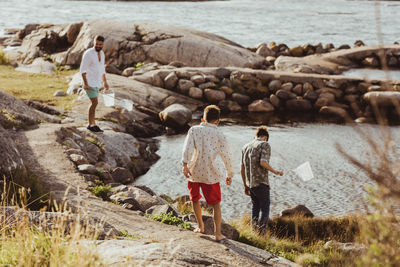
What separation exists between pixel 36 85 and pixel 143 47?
667 centimetres

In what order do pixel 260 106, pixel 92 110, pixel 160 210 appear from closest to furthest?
1. pixel 160 210
2. pixel 92 110
3. pixel 260 106

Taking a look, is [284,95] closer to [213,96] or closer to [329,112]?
[329,112]

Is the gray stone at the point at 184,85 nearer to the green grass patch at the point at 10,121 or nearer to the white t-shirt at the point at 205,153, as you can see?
the green grass patch at the point at 10,121

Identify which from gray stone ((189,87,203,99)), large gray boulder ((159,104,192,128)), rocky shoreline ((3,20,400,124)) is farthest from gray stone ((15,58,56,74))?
large gray boulder ((159,104,192,128))

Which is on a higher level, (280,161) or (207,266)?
(207,266)

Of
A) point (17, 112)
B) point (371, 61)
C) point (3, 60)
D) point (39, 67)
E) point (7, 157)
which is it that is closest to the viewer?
point (7, 157)

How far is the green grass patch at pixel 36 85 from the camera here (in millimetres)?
16406

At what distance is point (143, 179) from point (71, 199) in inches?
207

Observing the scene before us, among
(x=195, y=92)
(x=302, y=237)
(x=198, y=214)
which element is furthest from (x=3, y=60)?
(x=198, y=214)

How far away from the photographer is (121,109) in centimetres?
1631

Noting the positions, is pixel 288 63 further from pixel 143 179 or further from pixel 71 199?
pixel 71 199

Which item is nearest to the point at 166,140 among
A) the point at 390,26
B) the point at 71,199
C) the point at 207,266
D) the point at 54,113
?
the point at 54,113

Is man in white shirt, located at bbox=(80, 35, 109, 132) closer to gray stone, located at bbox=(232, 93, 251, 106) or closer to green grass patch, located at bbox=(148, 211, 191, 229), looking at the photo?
green grass patch, located at bbox=(148, 211, 191, 229)

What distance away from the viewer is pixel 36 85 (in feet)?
60.8
